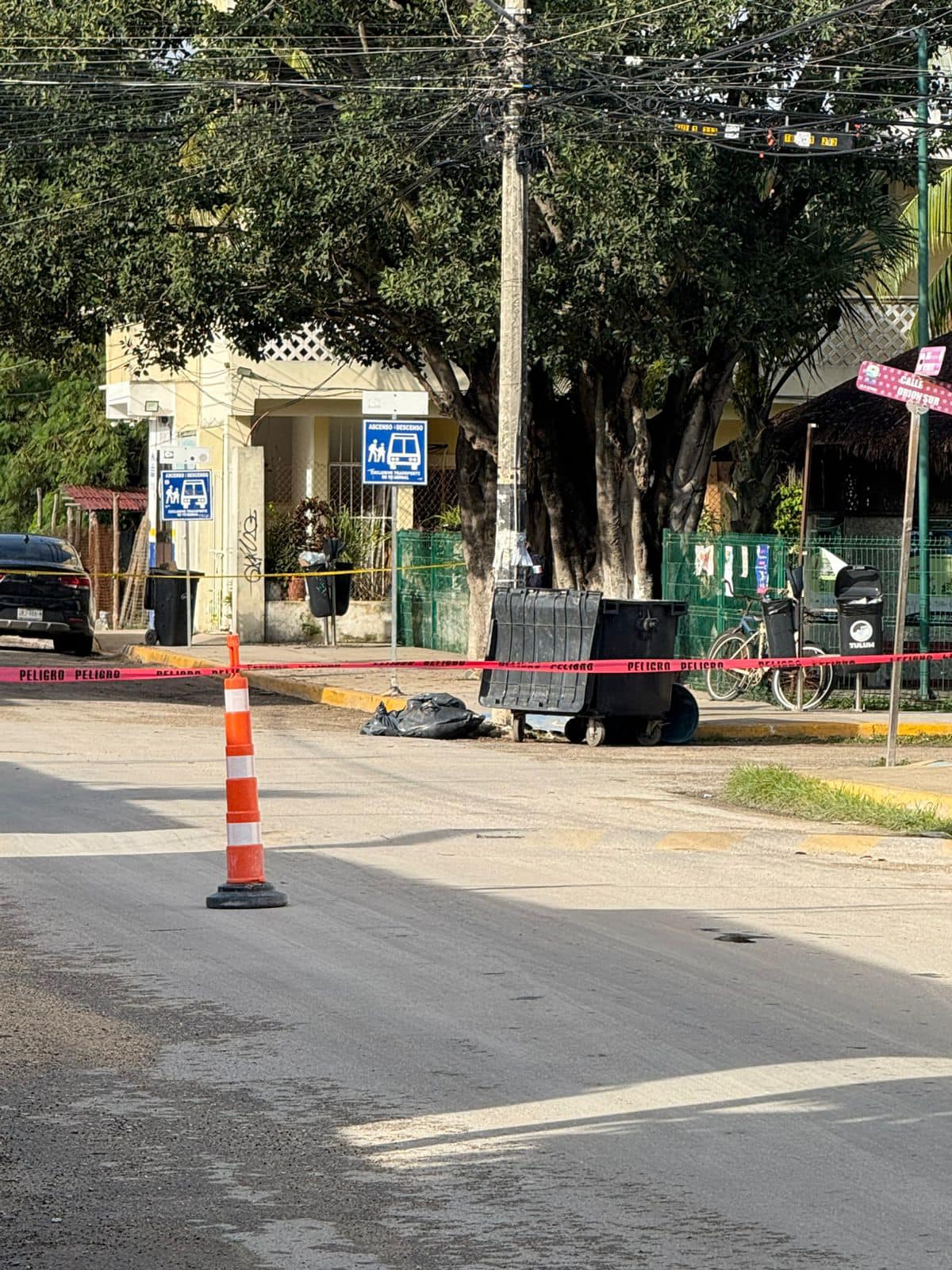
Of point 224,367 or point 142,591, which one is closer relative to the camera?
point 224,367

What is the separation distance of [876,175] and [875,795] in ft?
39.8

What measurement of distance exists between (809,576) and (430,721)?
19.6 ft

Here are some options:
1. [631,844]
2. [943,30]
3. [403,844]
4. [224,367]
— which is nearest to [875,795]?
[631,844]

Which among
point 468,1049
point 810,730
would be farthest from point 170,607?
point 468,1049

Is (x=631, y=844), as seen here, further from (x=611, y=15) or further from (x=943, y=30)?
(x=943, y=30)

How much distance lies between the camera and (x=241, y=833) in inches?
369

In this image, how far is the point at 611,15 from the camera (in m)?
20.5

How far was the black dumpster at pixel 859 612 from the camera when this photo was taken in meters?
20.8

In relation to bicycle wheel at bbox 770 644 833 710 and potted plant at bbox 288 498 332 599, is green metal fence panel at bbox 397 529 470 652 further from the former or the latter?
bicycle wheel at bbox 770 644 833 710

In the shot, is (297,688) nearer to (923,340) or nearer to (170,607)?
(170,607)

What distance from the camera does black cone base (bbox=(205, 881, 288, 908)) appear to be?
9383 mm

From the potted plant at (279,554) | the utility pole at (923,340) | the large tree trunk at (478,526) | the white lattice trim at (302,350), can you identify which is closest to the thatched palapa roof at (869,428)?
the utility pole at (923,340)

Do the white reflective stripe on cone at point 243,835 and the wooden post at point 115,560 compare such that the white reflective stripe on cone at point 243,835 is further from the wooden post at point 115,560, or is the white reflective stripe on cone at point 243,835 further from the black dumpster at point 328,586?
the wooden post at point 115,560

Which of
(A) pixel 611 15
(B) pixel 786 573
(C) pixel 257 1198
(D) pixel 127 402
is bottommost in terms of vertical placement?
(C) pixel 257 1198
